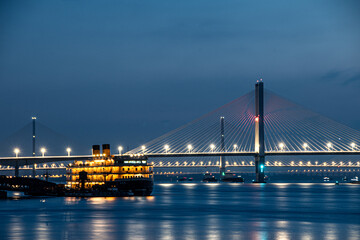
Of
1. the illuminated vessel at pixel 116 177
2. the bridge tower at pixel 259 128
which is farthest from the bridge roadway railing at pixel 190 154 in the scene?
the illuminated vessel at pixel 116 177

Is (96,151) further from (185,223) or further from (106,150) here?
(185,223)

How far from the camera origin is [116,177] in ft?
265

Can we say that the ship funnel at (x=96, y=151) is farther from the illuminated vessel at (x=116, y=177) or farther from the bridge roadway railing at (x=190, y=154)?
the bridge roadway railing at (x=190, y=154)

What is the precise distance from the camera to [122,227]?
37.2 metres

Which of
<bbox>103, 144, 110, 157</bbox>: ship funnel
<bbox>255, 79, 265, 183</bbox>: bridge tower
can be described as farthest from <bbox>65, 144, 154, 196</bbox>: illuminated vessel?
<bbox>255, 79, 265, 183</bbox>: bridge tower

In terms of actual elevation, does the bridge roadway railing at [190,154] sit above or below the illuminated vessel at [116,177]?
above

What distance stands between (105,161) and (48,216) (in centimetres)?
3669

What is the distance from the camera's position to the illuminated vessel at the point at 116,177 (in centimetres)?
7912

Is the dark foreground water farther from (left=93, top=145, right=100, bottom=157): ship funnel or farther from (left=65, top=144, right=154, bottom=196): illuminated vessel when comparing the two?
(left=93, top=145, right=100, bottom=157): ship funnel

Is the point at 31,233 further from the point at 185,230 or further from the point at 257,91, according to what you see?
the point at 257,91

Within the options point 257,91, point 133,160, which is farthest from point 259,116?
point 133,160

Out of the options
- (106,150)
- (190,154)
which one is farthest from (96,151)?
(190,154)

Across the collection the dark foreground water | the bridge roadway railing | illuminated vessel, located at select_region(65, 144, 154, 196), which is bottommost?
the dark foreground water

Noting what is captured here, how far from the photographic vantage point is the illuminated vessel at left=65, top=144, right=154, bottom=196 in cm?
7912
